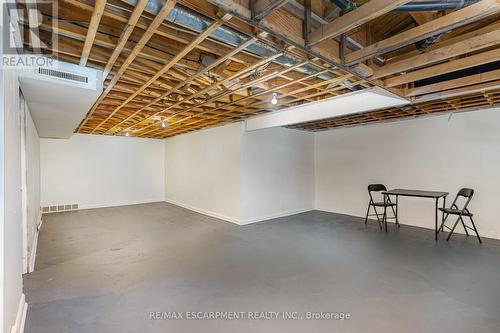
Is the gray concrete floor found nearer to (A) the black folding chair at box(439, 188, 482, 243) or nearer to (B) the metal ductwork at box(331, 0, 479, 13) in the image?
(A) the black folding chair at box(439, 188, 482, 243)

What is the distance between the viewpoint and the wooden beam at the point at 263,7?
149 centimetres

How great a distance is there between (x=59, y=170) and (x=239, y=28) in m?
7.64

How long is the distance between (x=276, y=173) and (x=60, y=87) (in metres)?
4.55

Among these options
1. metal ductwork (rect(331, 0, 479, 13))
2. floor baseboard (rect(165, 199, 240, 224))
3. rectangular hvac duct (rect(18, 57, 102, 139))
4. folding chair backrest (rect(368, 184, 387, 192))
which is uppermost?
metal ductwork (rect(331, 0, 479, 13))

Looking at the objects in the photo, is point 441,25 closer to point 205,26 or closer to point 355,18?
point 355,18

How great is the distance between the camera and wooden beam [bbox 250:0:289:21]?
149 cm

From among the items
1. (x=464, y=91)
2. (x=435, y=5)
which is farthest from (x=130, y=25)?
(x=464, y=91)

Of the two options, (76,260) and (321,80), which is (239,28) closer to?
(321,80)

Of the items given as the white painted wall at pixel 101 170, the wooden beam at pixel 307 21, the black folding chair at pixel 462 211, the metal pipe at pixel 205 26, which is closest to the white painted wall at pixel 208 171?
the white painted wall at pixel 101 170

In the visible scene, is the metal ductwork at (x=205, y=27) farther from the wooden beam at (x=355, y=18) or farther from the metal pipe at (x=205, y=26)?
the wooden beam at (x=355, y=18)

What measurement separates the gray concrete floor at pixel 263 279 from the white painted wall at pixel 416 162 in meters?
0.77

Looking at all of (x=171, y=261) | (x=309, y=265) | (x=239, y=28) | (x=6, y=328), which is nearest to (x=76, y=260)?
(x=171, y=261)

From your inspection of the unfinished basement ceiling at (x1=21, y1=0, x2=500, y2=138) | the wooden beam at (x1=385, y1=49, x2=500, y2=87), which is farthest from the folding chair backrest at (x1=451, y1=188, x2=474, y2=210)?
the wooden beam at (x1=385, y1=49, x2=500, y2=87)

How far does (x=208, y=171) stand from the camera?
6523 millimetres
